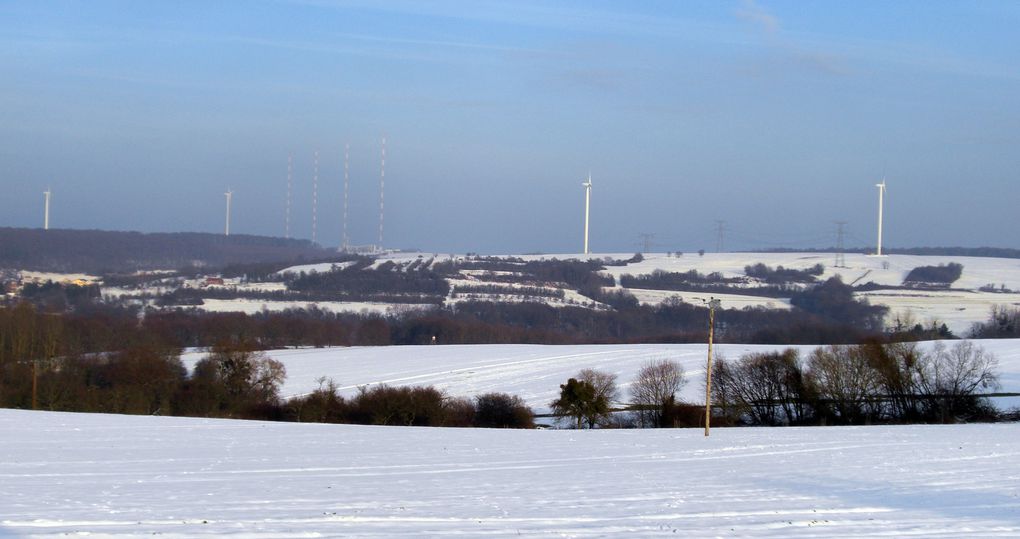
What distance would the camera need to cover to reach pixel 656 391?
64.9 metres

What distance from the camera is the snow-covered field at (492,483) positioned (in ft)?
59.5

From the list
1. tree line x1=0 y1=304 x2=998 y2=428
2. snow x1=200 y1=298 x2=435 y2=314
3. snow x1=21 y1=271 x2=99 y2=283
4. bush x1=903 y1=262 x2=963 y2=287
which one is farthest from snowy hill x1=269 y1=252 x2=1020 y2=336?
tree line x1=0 y1=304 x2=998 y2=428

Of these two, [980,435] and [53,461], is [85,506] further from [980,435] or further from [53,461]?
[980,435]

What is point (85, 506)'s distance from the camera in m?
19.5

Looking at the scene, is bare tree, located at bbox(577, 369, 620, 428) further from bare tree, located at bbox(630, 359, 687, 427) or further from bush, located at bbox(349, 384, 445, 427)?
bush, located at bbox(349, 384, 445, 427)

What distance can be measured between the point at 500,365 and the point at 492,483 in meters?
57.6

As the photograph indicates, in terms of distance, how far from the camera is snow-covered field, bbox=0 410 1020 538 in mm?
18125


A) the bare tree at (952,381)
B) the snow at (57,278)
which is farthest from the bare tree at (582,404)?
the snow at (57,278)

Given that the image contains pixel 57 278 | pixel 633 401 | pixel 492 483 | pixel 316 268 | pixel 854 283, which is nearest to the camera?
pixel 492 483

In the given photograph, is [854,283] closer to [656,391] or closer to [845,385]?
[845,385]

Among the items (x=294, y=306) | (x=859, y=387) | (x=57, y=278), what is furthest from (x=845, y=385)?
(x=57, y=278)

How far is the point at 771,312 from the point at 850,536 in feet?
415

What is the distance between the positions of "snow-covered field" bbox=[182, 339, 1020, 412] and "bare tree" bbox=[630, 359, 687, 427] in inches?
46.9

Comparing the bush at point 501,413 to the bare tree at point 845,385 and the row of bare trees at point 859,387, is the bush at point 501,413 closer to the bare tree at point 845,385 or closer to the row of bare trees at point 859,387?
the row of bare trees at point 859,387
